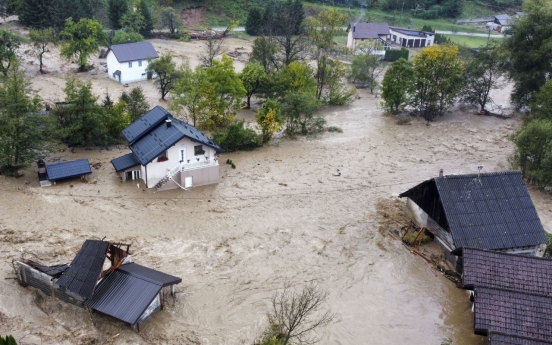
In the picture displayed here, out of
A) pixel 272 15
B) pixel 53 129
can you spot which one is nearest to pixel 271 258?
pixel 53 129

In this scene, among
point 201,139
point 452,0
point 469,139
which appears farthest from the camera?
point 452,0

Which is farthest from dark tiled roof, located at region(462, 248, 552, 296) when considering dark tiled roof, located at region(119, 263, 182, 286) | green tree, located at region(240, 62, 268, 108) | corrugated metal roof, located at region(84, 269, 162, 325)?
green tree, located at region(240, 62, 268, 108)

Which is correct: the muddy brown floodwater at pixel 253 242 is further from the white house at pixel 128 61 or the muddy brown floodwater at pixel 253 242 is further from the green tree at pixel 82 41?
the green tree at pixel 82 41

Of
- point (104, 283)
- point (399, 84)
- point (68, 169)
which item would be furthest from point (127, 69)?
point (104, 283)

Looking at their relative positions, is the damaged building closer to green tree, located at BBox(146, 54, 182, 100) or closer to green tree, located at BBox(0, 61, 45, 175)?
green tree, located at BBox(0, 61, 45, 175)

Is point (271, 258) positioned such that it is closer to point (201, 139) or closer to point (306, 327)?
point (306, 327)

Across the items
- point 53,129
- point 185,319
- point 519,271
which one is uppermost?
point 53,129

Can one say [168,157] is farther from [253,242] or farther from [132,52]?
[132,52]
